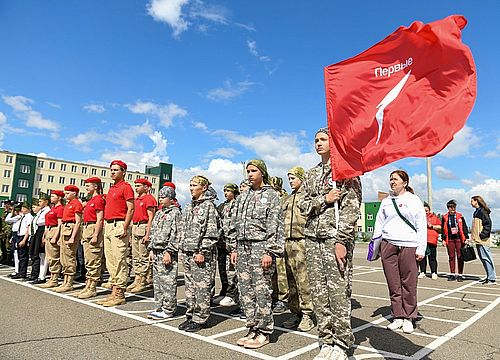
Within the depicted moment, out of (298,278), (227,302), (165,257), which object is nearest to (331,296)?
(298,278)

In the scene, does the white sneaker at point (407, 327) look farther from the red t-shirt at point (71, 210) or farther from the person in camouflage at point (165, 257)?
the red t-shirt at point (71, 210)

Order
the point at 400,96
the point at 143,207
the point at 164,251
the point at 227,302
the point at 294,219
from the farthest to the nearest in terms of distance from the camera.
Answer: the point at 143,207, the point at 227,302, the point at 164,251, the point at 294,219, the point at 400,96

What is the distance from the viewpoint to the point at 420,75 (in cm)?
347

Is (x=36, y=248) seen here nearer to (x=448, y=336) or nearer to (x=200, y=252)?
(x=200, y=252)

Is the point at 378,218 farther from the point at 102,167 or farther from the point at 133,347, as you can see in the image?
the point at 102,167

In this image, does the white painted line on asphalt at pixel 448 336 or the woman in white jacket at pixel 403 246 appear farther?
the woman in white jacket at pixel 403 246

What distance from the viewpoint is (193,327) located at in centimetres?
484

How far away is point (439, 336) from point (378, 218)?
1.76m

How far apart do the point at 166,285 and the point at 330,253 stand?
3001 millimetres

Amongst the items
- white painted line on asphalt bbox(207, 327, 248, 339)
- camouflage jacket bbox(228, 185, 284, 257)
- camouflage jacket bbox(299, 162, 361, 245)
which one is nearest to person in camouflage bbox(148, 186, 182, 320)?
white painted line on asphalt bbox(207, 327, 248, 339)

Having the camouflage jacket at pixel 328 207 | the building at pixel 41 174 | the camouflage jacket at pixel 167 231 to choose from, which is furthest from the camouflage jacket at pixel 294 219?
the building at pixel 41 174

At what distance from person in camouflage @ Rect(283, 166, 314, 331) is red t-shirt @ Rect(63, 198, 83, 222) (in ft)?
15.4

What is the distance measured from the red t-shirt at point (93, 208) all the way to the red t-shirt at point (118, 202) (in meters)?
0.40

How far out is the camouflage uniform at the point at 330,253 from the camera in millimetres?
3549
